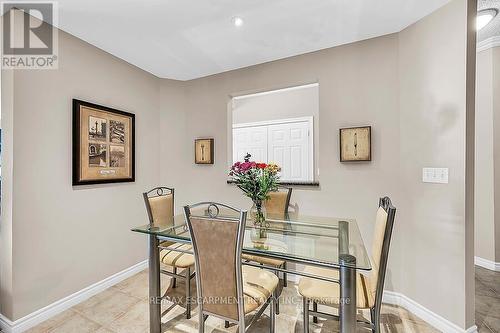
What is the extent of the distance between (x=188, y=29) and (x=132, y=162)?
1.60 m

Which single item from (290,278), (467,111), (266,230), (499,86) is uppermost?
(499,86)

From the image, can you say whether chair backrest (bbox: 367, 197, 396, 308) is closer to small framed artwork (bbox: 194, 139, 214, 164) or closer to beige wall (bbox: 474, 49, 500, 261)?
small framed artwork (bbox: 194, 139, 214, 164)

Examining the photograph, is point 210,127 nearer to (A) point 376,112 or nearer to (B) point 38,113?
(B) point 38,113

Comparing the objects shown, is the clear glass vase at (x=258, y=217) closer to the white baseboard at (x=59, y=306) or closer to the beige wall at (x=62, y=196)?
the beige wall at (x=62, y=196)

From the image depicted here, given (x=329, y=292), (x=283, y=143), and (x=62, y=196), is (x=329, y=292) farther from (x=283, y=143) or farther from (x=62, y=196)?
(x=283, y=143)

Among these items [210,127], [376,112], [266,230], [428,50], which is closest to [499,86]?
[428,50]

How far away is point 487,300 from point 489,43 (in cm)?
271

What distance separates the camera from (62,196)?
220 centimetres

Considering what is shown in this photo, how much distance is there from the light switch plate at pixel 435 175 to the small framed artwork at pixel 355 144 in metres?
0.45

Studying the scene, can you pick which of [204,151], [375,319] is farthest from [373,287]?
[204,151]

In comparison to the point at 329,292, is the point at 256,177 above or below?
above

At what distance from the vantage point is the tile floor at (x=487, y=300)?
1909 mm

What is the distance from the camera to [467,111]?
1.77 metres

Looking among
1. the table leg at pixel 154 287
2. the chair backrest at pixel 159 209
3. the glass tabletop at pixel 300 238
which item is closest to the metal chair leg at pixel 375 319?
the glass tabletop at pixel 300 238
